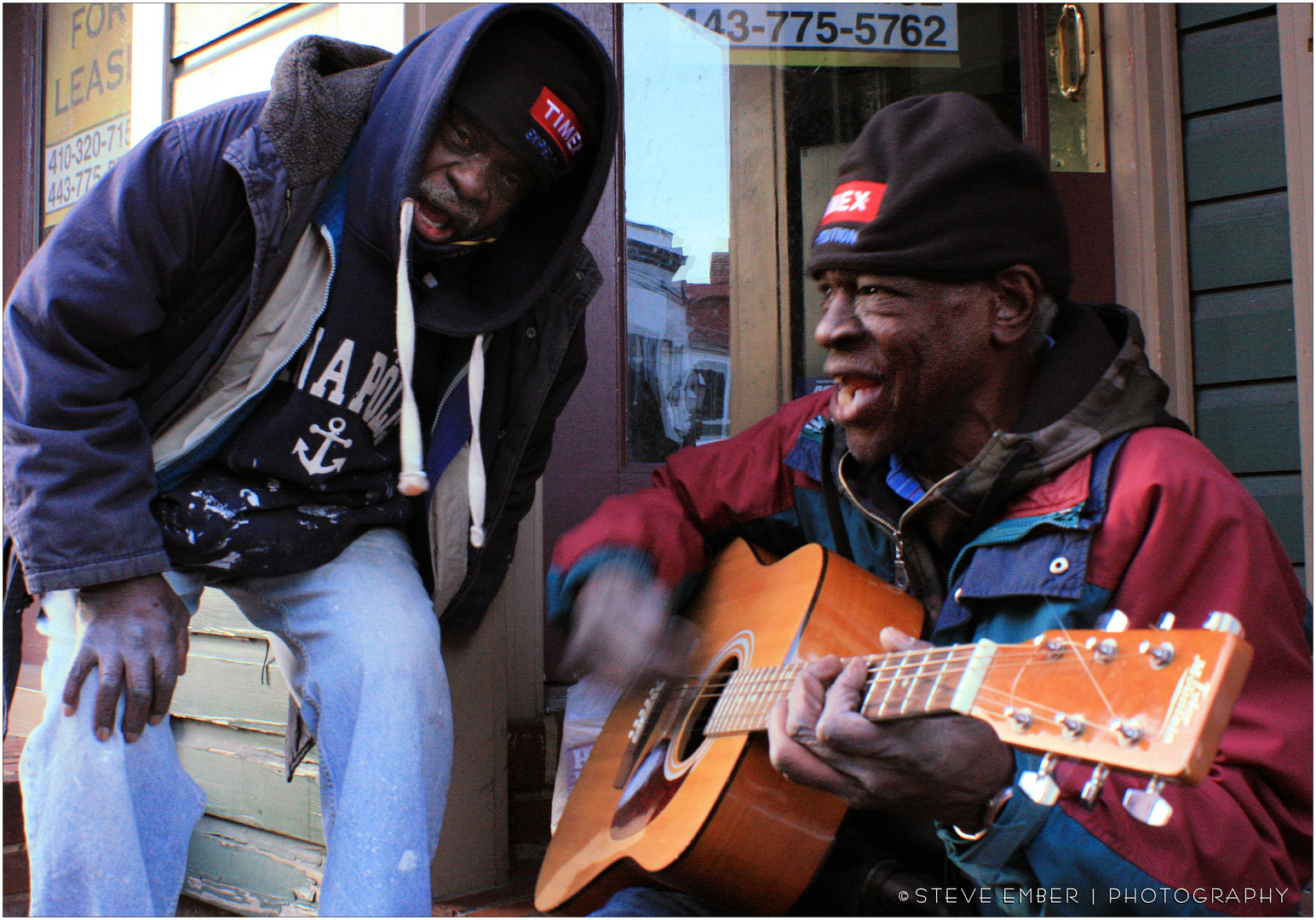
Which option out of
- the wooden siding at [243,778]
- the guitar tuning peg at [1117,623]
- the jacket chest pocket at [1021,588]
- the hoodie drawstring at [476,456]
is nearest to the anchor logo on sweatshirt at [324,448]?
the hoodie drawstring at [476,456]

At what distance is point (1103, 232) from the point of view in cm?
258

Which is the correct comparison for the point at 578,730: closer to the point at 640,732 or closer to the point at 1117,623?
the point at 640,732

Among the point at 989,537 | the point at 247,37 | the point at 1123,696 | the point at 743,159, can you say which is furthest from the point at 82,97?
the point at 1123,696

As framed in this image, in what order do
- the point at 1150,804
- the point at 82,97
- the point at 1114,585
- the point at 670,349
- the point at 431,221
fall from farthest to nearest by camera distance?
the point at 82,97, the point at 670,349, the point at 431,221, the point at 1114,585, the point at 1150,804

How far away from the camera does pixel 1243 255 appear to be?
251 centimetres

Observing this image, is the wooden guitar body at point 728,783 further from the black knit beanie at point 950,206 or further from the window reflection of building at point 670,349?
the window reflection of building at point 670,349

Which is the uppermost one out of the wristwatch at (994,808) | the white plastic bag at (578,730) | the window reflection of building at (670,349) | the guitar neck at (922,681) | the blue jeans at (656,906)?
the window reflection of building at (670,349)

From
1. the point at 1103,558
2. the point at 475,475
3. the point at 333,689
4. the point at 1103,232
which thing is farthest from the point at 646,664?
the point at 1103,232

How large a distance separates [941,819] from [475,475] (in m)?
1.01

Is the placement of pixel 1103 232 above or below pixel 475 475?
above

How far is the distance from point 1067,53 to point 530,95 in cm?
164

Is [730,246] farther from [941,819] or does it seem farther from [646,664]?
[941,819]

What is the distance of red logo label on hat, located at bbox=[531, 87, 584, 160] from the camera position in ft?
5.95

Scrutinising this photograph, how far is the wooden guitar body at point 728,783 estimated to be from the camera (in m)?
1.41
